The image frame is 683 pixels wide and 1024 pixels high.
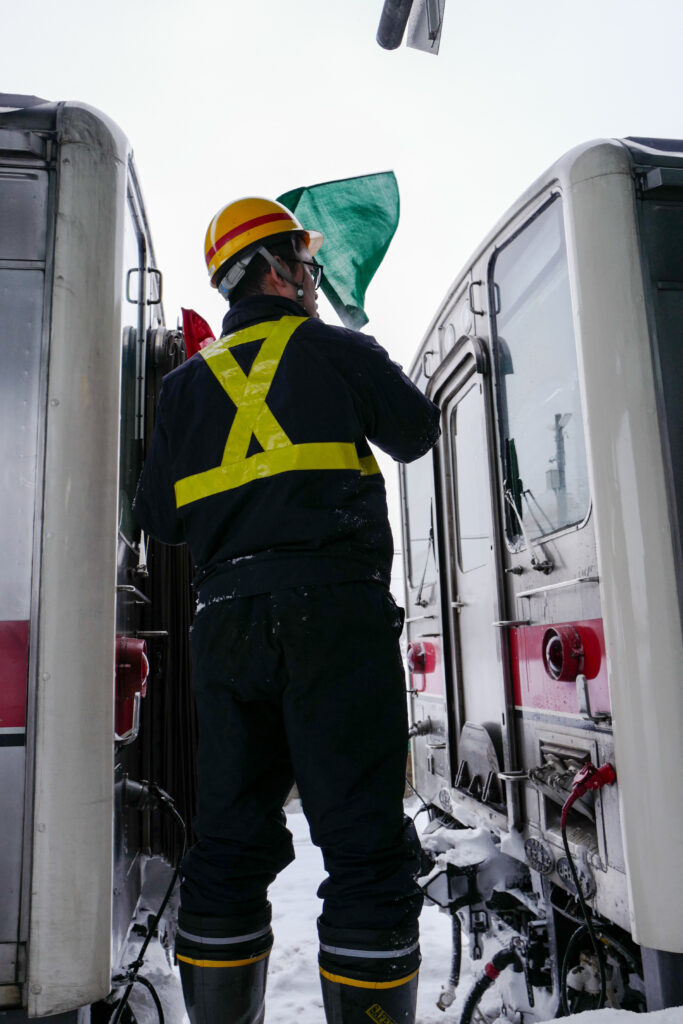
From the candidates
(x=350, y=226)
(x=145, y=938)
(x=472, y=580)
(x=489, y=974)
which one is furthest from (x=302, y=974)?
(x=350, y=226)

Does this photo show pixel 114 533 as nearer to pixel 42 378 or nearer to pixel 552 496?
pixel 42 378

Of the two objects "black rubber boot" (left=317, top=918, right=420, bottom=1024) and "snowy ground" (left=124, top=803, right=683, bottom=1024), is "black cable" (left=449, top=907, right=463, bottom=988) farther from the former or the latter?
"black rubber boot" (left=317, top=918, right=420, bottom=1024)

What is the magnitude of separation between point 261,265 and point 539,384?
106 cm

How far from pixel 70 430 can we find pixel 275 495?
0.50 metres

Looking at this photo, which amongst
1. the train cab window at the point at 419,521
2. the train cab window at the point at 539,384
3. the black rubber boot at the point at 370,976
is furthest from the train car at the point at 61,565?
the train cab window at the point at 419,521

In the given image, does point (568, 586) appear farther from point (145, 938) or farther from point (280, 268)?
point (145, 938)

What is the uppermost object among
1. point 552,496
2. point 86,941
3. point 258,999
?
point 552,496

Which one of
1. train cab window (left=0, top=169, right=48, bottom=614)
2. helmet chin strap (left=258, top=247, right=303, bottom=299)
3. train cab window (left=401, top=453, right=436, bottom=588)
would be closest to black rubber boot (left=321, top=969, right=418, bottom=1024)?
train cab window (left=0, top=169, right=48, bottom=614)

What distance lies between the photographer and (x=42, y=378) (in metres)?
1.84

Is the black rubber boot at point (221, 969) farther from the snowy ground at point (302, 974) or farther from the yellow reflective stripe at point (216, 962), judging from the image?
the snowy ground at point (302, 974)

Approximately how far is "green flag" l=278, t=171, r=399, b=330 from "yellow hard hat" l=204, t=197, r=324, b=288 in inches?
42.0

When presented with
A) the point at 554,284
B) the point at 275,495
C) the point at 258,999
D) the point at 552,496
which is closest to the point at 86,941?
the point at 258,999

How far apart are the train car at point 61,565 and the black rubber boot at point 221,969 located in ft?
0.63

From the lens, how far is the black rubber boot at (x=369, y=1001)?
A: 1529 millimetres
